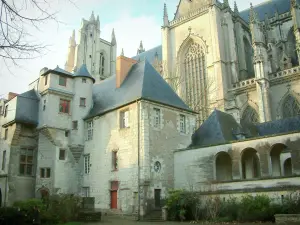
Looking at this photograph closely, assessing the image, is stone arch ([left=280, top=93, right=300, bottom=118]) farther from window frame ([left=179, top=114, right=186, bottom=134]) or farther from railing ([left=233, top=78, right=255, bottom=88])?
window frame ([left=179, top=114, right=186, bottom=134])

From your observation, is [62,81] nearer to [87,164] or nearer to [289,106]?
[87,164]

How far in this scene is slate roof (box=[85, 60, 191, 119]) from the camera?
22.1 meters

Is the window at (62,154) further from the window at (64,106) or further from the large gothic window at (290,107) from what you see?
the large gothic window at (290,107)

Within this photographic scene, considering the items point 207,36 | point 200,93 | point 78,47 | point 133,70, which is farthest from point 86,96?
point 78,47

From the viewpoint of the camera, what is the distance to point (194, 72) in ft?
125

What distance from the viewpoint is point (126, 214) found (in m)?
19.7

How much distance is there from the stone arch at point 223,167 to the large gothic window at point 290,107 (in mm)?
12813

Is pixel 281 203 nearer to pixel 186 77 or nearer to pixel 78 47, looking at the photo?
pixel 186 77

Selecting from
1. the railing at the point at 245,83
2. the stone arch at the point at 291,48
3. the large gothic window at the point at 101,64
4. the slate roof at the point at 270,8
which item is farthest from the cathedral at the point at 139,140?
the large gothic window at the point at 101,64

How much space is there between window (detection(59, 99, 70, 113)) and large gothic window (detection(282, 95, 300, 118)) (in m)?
19.7

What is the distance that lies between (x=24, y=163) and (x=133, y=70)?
34.9 ft

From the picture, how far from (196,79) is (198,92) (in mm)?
1725

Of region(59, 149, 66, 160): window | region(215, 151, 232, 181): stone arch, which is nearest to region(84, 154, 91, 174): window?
region(59, 149, 66, 160): window

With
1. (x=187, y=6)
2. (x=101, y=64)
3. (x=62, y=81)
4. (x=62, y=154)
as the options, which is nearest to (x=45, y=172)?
(x=62, y=154)
